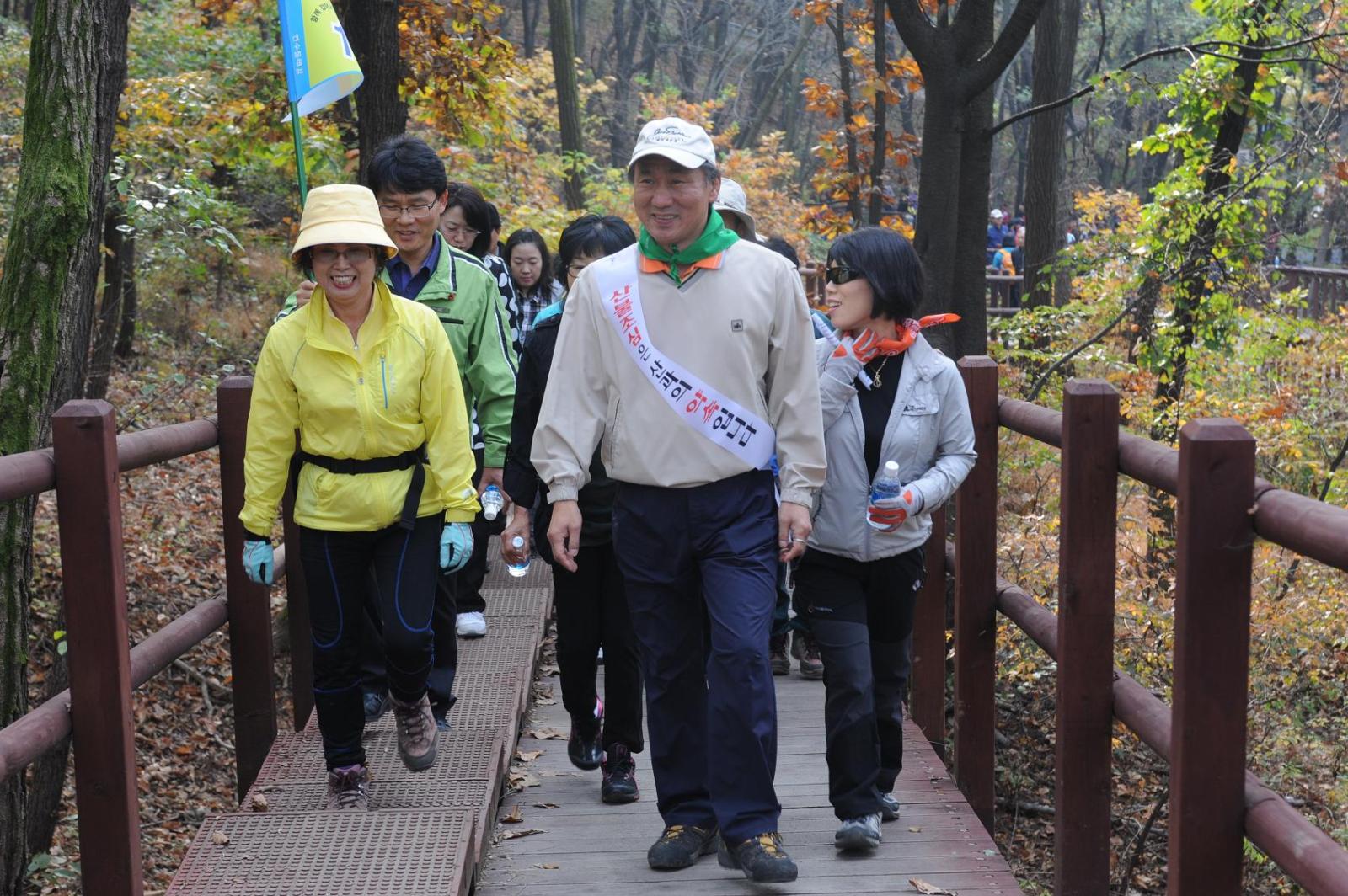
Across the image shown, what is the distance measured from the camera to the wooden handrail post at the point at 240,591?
4.60 meters

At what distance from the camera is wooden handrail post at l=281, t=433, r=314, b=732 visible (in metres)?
5.04

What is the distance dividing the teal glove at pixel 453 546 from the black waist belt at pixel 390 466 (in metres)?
0.11

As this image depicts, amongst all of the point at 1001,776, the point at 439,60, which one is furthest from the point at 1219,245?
the point at 439,60

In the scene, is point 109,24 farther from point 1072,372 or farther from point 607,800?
point 1072,372

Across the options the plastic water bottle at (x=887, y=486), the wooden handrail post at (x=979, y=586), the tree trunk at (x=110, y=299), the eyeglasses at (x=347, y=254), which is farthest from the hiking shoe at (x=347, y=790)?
the tree trunk at (x=110, y=299)

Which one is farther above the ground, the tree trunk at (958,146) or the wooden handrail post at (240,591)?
the tree trunk at (958,146)

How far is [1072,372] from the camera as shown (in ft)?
46.4

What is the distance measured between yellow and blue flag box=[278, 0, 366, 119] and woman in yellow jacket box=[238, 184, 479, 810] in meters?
2.29

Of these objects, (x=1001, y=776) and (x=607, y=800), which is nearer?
(x=607, y=800)

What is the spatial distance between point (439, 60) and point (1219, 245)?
267 inches

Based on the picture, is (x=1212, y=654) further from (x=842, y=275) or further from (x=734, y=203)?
(x=734, y=203)

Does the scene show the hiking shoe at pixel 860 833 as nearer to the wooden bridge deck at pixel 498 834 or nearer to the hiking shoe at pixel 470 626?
the wooden bridge deck at pixel 498 834

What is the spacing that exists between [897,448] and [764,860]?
4.06 feet

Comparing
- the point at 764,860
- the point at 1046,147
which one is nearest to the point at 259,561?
the point at 764,860
